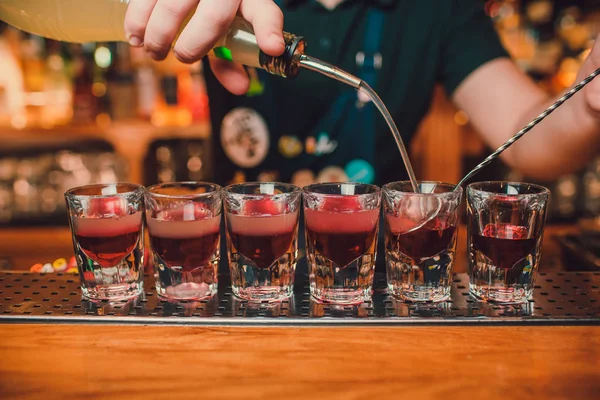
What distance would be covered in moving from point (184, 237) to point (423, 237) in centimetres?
36

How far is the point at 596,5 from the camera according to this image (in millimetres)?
2904

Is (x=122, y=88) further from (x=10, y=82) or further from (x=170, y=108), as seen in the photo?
(x=10, y=82)

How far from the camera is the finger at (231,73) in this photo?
3.89 ft

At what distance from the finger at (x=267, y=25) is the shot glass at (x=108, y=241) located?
301 mm

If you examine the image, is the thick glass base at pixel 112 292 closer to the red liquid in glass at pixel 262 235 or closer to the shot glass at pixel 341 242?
the red liquid in glass at pixel 262 235

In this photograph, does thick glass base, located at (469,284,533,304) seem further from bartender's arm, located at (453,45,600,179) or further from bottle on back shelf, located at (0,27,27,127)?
bottle on back shelf, located at (0,27,27,127)

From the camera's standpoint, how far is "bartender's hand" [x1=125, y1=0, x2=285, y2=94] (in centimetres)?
94

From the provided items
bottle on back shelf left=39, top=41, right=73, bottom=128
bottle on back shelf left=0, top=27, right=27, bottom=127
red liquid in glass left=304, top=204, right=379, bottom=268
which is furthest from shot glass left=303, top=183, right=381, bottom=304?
bottle on back shelf left=0, top=27, right=27, bottom=127

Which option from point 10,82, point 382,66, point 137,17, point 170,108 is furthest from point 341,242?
point 10,82

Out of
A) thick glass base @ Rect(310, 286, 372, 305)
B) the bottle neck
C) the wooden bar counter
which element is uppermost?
the bottle neck

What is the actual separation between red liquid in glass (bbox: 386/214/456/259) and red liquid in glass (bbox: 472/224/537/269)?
0.18 ft

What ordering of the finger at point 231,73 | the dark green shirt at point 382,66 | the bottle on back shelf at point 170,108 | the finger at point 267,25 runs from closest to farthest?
the finger at point 267,25 < the finger at point 231,73 < the dark green shirt at point 382,66 < the bottle on back shelf at point 170,108

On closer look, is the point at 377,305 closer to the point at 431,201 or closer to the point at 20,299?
the point at 431,201

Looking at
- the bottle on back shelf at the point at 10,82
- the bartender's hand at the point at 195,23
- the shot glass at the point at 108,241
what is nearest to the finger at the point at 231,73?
the bartender's hand at the point at 195,23
